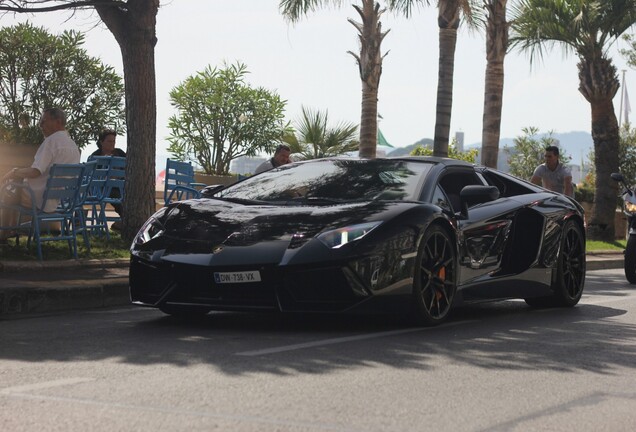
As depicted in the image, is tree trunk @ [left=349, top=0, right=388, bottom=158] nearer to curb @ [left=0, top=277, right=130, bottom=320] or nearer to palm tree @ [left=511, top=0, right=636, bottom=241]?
palm tree @ [left=511, top=0, right=636, bottom=241]

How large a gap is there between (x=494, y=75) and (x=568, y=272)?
1420cm

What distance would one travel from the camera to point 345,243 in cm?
776

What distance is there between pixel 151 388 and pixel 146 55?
29.6ft

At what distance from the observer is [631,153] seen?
49594mm

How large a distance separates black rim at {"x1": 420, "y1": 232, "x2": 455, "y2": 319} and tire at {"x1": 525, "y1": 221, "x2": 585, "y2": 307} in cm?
208

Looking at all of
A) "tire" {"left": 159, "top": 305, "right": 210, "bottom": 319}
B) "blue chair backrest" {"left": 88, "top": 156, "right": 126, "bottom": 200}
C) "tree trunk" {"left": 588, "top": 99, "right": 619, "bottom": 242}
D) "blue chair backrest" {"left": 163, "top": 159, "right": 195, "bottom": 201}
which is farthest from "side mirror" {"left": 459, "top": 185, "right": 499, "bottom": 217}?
"tree trunk" {"left": 588, "top": 99, "right": 619, "bottom": 242}

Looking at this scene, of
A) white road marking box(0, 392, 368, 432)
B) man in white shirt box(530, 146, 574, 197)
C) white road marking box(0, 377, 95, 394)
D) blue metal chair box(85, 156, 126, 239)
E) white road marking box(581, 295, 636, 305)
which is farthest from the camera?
man in white shirt box(530, 146, 574, 197)

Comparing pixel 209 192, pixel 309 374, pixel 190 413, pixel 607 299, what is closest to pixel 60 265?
pixel 209 192

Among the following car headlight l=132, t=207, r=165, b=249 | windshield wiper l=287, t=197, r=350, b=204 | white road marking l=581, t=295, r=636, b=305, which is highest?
Answer: windshield wiper l=287, t=197, r=350, b=204

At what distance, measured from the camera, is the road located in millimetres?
5000

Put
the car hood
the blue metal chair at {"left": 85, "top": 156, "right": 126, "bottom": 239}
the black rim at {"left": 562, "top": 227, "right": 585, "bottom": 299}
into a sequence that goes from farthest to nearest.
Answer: the blue metal chair at {"left": 85, "top": 156, "right": 126, "bottom": 239}, the black rim at {"left": 562, "top": 227, "right": 585, "bottom": 299}, the car hood

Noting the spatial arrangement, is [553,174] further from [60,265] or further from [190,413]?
[190,413]

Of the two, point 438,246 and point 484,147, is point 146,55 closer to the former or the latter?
point 438,246

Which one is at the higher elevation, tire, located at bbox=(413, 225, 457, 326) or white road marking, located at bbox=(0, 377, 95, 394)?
tire, located at bbox=(413, 225, 457, 326)
